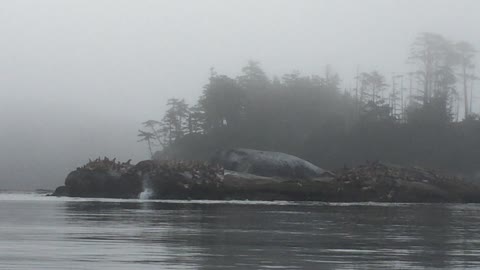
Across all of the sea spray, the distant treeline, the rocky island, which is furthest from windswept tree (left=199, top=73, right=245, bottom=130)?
the sea spray

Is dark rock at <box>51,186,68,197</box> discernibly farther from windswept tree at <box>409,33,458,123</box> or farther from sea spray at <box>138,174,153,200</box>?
windswept tree at <box>409,33,458,123</box>

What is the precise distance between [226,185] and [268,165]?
15.9m

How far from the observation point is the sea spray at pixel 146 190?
8232cm

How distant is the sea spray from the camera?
8232 cm

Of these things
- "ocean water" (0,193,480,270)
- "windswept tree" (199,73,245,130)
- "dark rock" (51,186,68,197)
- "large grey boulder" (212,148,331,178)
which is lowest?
"ocean water" (0,193,480,270)

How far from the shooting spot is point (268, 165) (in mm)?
96188

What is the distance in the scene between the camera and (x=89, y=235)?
2616 cm

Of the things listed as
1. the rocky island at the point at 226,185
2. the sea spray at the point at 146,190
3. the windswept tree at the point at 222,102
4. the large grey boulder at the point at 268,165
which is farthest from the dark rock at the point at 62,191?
the windswept tree at the point at 222,102

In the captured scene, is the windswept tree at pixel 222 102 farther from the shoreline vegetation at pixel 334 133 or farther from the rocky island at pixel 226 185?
the rocky island at pixel 226 185

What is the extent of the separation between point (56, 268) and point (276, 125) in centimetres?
12573

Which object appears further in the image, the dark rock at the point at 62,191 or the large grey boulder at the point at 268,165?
the large grey boulder at the point at 268,165

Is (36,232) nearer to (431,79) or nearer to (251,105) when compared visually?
(251,105)

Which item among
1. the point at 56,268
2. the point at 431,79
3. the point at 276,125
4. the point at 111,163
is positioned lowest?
the point at 56,268

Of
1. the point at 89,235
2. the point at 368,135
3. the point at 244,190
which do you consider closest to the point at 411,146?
the point at 368,135
